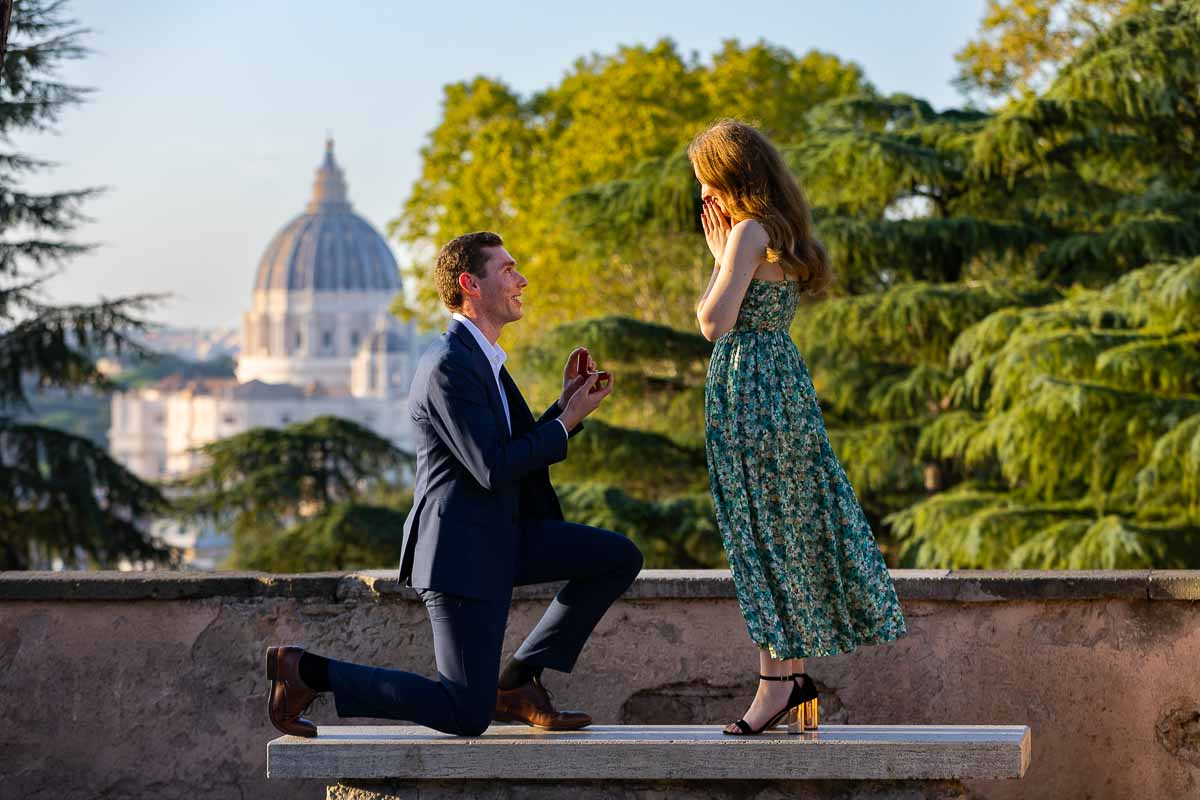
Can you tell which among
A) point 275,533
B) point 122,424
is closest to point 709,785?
point 275,533

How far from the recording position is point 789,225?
3967 millimetres

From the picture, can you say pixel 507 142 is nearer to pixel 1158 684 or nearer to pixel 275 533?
pixel 275 533

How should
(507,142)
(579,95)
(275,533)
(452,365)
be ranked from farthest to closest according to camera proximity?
(507,142) → (579,95) → (275,533) → (452,365)

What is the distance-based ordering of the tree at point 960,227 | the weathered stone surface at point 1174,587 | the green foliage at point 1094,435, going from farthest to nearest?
the tree at point 960,227
the green foliage at point 1094,435
the weathered stone surface at point 1174,587

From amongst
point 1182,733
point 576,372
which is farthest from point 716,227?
point 1182,733

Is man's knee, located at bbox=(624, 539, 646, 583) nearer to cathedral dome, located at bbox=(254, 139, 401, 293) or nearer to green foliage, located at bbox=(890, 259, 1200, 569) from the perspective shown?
green foliage, located at bbox=(890, 259, 1200, 569)

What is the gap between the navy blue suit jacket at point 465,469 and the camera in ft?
12.5

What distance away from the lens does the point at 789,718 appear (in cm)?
407

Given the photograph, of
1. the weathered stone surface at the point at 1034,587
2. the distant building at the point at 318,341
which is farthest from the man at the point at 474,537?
the distant building at the point at 318,341

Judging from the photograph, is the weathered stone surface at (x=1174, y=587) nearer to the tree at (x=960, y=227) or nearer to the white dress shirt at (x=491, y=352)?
the white dress shirt at (x=491, y=352)

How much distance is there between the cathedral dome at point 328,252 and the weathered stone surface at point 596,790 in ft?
486

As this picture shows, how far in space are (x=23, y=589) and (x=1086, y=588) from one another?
2703 mm

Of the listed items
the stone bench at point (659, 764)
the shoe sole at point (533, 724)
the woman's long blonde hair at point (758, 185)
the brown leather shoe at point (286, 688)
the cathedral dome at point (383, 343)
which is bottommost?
the stone bench at point (659, 764)

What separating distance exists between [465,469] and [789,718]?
0.88 meters
